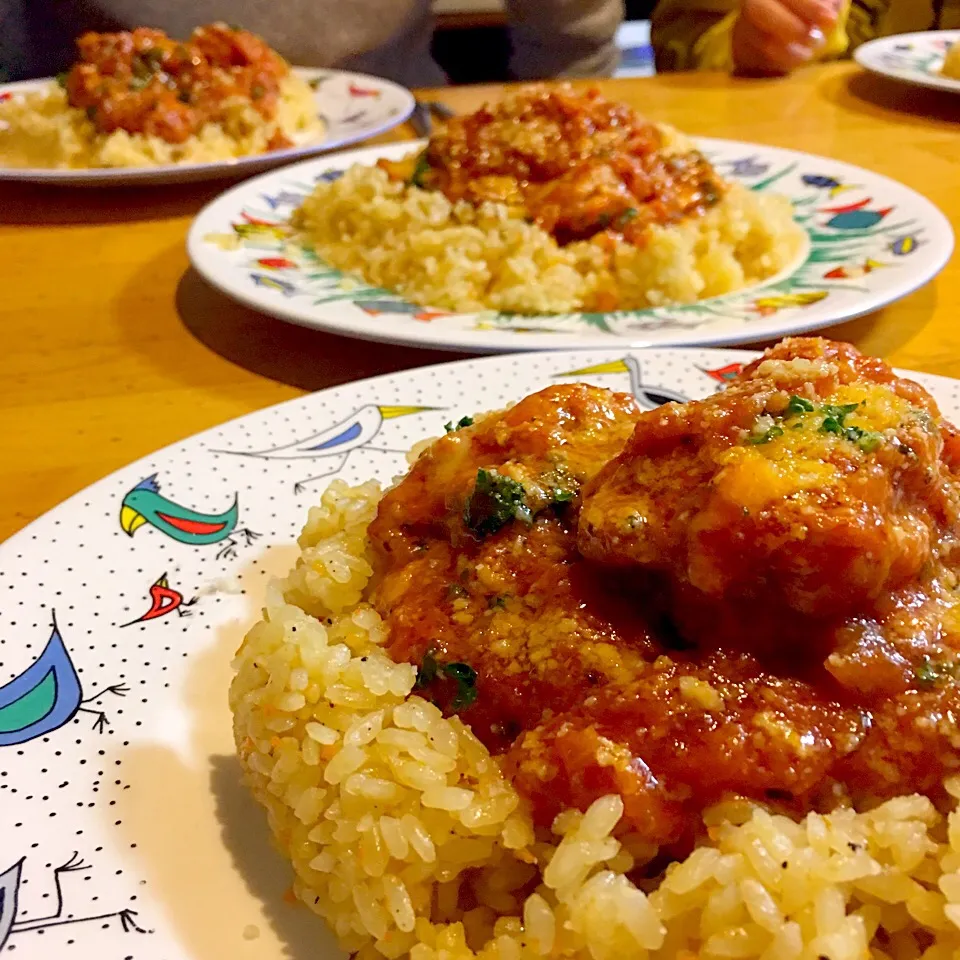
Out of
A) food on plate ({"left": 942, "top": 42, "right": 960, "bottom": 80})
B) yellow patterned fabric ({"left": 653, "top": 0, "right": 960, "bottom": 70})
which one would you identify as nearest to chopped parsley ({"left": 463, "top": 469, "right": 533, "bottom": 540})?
food on plate ({"left": 942, "top": 42, "right": 960, "bottom": 80})

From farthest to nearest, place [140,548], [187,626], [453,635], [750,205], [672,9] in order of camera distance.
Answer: [672,9] < [750,205] < [140,548] < [187,626] < [453,635]

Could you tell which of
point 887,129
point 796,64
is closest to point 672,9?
point 796,64

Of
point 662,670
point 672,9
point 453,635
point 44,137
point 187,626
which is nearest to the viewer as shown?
point 662,670

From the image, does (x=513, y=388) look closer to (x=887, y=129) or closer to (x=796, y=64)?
(x=887, y=129)

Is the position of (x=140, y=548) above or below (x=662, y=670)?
below

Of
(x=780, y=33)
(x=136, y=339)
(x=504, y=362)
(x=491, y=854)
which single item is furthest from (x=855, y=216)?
(x=780, y=33)

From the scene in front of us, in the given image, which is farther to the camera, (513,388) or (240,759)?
(513,388)

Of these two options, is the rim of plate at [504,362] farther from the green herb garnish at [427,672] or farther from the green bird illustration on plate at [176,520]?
the green herb garnish at [427,672]

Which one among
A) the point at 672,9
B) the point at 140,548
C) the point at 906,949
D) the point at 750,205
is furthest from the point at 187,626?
the point at 672,9
